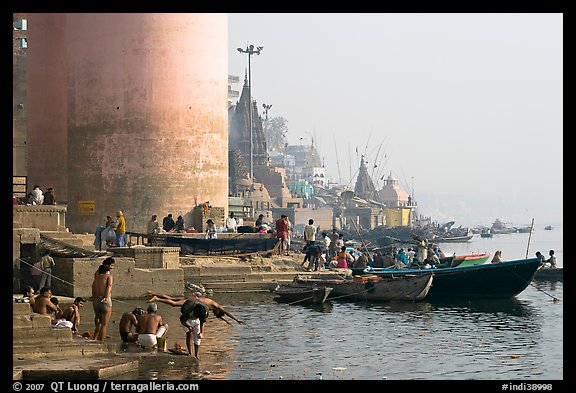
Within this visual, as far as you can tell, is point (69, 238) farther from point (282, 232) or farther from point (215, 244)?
point (282, 232)

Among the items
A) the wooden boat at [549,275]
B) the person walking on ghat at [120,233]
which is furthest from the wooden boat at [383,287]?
the wooden boat at [549,275]

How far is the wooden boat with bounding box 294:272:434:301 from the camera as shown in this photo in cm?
2762

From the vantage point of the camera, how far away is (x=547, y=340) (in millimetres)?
22094

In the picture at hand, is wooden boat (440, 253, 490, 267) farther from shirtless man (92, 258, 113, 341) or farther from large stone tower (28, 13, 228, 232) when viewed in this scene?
shirtless man (92, 258, 113, 341)

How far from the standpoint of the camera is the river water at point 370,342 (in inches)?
687

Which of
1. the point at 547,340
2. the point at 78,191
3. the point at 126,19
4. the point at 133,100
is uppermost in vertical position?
the point at 126,19

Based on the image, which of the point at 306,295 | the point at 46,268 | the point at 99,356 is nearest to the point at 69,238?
the point at 46,268

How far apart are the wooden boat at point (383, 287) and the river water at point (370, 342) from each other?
299 millimetres

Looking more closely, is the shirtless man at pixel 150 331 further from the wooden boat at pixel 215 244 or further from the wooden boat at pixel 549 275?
the wooden boat at pixel 549 275

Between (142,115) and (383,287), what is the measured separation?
35.6 feet
